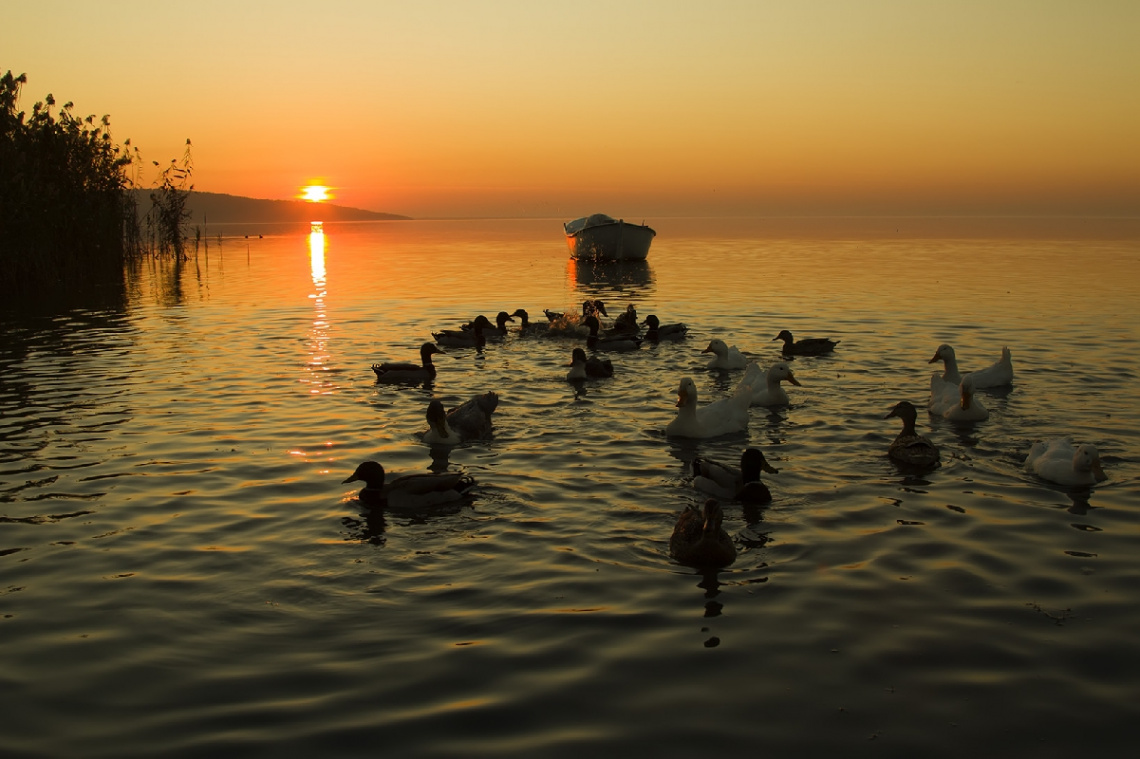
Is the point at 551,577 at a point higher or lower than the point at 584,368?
lower

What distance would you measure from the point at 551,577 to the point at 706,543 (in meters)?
1.57

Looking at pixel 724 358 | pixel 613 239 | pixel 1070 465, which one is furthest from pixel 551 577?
pixel 613 239

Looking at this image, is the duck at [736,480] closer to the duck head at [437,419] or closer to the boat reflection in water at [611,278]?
the duck head at [437,419]

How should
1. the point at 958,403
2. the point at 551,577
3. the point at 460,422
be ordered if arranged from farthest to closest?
1. the point at 958,403
2. the point at 460,422
3. the point at 551,577

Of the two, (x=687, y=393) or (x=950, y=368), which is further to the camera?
(x=950, y=368)

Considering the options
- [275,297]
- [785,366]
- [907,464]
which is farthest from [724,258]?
[907,464]

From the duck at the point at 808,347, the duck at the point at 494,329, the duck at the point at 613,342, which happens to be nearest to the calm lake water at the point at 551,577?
the duck at the point at 808,347

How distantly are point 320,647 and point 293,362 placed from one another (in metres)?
15.2

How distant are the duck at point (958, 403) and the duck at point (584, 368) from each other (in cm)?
660

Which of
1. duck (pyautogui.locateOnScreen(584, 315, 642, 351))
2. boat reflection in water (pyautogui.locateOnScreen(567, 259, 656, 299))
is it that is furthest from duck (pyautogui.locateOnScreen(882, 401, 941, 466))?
boat reflection in water (pyautogui.locateOnScreen(567, 259, 656, 299))

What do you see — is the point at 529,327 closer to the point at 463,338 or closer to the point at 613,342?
the point at 463,338

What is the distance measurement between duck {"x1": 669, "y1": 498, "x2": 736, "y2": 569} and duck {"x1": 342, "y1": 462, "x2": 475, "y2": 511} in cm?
318

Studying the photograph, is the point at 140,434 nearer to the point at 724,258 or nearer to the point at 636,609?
the point at 636,609

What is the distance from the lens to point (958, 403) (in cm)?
1526
